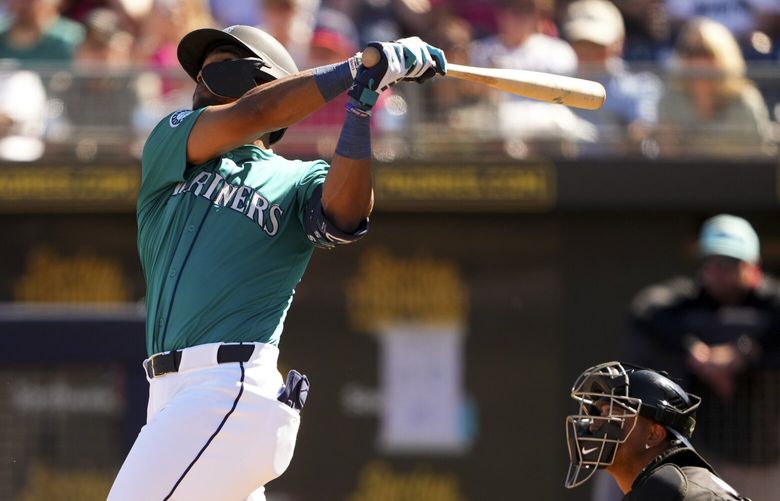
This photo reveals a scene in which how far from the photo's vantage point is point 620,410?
345cm

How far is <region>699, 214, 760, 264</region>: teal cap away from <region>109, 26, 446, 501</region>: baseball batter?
3.42 m

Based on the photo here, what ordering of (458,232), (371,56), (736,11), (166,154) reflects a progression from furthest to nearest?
(736,11) → (458,232) → (166,154) → (371,56)

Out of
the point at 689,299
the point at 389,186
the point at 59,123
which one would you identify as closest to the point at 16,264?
the point at 59,123

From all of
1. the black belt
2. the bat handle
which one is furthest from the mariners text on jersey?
the bat handle

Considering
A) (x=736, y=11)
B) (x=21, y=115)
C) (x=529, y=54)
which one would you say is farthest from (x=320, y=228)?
(x=736, y=11)

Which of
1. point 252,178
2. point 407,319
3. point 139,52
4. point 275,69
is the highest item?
point 139,52

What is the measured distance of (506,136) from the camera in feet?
25.1

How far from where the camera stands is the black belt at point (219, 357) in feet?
11.6

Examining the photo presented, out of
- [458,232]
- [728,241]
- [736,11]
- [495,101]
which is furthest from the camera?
[736,11]

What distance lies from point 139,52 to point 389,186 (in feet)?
6.22

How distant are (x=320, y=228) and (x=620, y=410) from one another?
87 centimetres

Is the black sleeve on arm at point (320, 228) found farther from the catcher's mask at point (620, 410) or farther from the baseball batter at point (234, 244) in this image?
the catcher's mask at point (620, 410)

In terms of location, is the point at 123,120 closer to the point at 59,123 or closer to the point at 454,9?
the point at 59,123

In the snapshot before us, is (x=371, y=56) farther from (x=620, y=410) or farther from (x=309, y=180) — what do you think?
(x=620, y=410)
